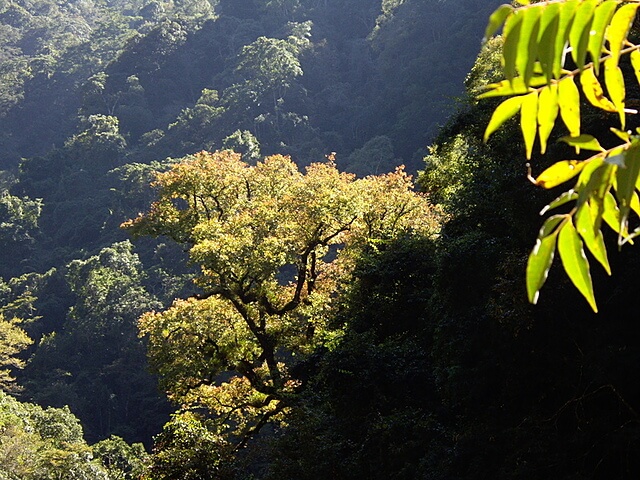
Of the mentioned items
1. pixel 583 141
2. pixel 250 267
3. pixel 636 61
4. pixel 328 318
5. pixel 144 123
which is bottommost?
pixel 583 141

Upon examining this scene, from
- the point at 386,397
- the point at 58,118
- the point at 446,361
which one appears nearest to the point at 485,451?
the point at 446,361

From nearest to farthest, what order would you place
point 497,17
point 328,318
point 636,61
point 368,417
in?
point 497,17 → point 636,61 → point 368,417 → point 328,318

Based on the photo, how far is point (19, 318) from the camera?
28.9m

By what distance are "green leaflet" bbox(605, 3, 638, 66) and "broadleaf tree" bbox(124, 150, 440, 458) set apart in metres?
9.64

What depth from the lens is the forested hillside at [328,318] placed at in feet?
17.7

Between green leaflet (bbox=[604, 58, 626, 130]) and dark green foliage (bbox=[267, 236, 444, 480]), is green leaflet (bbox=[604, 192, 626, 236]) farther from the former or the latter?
dark green foliage (bbox=[267, 236, 444, 480])

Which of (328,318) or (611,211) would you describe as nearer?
(611,211)

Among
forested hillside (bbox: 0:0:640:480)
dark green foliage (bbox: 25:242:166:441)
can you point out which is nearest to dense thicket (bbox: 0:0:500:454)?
dark green foliage (bbox: 25:242:166:441)

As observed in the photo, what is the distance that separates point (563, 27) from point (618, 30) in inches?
4.2

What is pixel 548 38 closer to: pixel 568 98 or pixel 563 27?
pixel 563 27

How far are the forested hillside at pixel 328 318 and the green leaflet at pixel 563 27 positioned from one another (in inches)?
127

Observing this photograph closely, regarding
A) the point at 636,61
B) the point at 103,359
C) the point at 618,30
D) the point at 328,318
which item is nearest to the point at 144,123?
the point at 103,359

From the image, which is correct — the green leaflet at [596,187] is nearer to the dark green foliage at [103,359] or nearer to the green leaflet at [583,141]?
the green leaflet at [583,141]

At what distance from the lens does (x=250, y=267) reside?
11.4 metres
